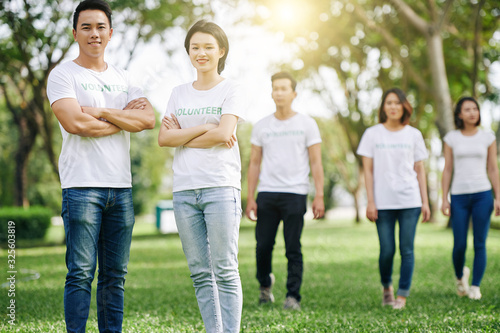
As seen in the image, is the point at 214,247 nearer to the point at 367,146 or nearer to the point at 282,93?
the point at 282,93

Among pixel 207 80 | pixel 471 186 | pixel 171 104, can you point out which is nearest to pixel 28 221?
pixel 471 186

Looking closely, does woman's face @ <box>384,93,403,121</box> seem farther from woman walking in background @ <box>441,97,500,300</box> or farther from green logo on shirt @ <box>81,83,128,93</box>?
green logo on shirt @ <box>81,83,128,93</box>

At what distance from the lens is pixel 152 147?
47.2 meters

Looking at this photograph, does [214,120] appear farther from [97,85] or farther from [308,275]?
[308,275]

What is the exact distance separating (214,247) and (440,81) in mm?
11550

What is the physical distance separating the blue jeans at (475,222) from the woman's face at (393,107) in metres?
1.26

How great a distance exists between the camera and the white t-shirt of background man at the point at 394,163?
603 cm

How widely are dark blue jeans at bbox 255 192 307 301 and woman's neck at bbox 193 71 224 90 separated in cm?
228

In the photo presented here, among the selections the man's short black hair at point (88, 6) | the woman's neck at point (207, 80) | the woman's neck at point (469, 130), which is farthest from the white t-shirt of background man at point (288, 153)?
the man's short black hair at point (88, 6)

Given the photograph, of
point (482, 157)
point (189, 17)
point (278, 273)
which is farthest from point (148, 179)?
point (482, 157)

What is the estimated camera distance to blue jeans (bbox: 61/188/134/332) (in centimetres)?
373

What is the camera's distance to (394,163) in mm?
6168

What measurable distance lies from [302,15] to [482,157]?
334 inches

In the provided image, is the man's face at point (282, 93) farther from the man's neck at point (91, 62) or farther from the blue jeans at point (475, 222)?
the man's neck at point (91, 62)
